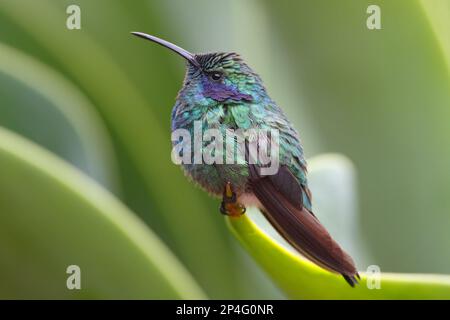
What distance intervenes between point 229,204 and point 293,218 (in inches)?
6.0

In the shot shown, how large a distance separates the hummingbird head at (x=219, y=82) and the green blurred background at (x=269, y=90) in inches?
1.2

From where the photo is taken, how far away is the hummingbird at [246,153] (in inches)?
50.9

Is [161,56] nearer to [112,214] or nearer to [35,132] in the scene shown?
[35,132]

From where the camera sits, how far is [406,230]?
4.21 feet

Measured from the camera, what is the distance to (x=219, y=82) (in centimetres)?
138

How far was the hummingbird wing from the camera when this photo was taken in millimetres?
1271

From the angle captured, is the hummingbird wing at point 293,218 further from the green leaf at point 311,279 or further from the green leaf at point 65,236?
the green leaf at point 65,236

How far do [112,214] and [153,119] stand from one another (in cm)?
34

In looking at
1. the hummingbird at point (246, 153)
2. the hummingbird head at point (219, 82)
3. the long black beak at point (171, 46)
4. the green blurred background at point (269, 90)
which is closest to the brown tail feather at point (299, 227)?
the hummingbird at point (246, 153)

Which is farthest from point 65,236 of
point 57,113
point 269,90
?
point 269,90

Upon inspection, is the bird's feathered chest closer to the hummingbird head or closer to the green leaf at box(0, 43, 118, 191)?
the hummingbird head

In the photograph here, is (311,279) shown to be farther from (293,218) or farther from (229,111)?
(229,111)
